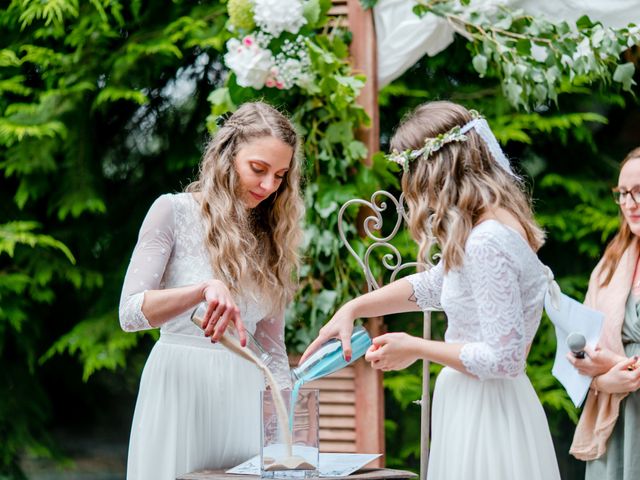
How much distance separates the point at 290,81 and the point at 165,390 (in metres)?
1.89

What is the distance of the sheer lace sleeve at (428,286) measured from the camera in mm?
2041

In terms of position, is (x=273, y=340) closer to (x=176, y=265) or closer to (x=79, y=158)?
(x=176, y=265)

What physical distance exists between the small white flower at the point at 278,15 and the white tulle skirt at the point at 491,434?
84.2 inches

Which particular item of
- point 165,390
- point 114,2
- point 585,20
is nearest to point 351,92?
point 585,20

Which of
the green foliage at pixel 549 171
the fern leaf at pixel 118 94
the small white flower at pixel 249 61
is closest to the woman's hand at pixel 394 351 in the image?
the small white flower at pixel 249 61

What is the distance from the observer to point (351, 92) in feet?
12.3

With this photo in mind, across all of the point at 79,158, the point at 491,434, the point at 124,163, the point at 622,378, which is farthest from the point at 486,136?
the point at 124,163

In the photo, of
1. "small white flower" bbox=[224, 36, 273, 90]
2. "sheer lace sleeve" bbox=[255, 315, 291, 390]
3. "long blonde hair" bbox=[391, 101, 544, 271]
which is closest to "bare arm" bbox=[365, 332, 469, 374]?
"long blonde hair" bbox=[391, 101, 544, 271]

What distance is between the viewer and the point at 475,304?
1.80 meters

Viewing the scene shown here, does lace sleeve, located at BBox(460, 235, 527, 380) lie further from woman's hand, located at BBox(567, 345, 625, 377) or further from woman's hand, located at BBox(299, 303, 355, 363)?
woman's hand, located at BBox(567, 345, 625, 377)

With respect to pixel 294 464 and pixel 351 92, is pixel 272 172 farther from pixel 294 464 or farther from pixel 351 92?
pixel 351 92

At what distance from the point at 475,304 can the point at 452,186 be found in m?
0.23

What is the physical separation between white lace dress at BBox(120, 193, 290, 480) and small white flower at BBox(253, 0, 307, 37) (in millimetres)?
1668

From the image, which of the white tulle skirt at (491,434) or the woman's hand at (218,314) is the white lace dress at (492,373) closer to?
the white tulle skirt at (491,434)
